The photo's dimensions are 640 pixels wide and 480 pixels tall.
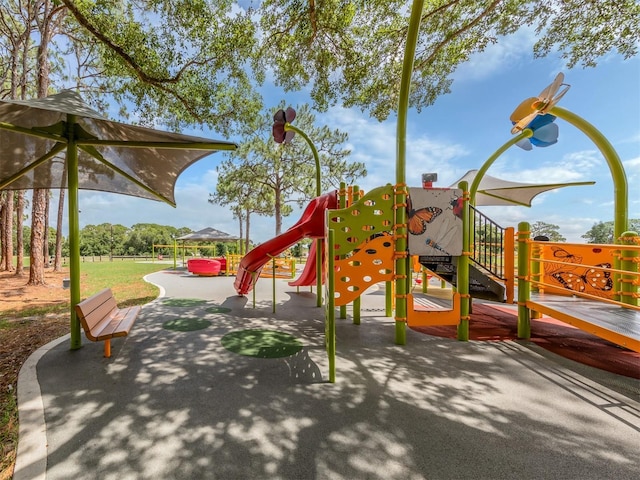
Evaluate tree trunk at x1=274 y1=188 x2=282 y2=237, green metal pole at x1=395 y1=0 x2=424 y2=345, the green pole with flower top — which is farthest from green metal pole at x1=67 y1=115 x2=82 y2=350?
tree trunk at x1=274 y1=188 x2=282 y2=237

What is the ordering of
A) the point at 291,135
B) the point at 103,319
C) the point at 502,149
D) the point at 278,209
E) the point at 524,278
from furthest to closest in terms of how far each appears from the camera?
the point at 278,209 → the point at 291,135 → the point at 502,149 → the point at 524,278 → the point at 103,319

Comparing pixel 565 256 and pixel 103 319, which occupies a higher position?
pixel 565 256

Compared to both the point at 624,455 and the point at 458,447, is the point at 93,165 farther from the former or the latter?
the point at 624,455

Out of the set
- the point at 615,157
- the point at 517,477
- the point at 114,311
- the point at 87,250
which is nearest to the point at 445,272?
the point at 517,477

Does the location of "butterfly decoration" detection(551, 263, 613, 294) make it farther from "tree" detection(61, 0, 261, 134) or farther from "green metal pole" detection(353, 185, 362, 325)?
"tree" detection(61, 0, 261, 134)

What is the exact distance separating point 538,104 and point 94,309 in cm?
943

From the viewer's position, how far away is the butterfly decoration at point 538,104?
17.9 ft

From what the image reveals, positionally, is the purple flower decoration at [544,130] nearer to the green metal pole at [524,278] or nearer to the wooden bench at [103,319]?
the green metal pole at [524,278]

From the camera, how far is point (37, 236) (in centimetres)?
975

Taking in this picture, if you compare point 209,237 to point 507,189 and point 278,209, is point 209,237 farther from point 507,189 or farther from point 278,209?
point 507,189

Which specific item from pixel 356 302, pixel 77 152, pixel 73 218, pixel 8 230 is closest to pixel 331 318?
pixel 356 302

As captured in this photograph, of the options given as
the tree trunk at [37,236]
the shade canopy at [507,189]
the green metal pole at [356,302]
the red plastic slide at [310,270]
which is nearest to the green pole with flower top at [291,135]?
the red plastic slide at [310,270]

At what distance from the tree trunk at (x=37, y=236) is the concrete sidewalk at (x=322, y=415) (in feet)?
26.5

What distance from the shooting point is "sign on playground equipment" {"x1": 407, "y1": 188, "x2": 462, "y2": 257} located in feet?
16.1
